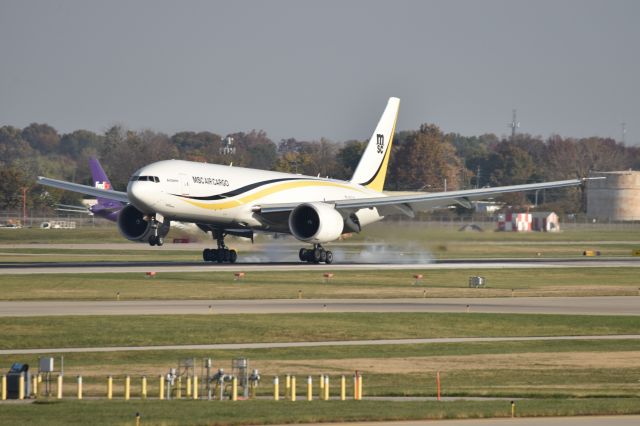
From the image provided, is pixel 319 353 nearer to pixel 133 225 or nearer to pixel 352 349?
pixel 352 349

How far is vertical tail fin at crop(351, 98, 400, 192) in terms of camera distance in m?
81.2

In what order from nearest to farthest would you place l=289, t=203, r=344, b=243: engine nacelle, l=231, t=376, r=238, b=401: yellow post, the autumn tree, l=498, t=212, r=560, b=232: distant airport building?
l=231, t=376, r=238, b=401: yellow post → l=289, t=203, r=344, b=243: engine nacelle → l=498, t=212, r=560, b=232: distant airport building → the autumn tree

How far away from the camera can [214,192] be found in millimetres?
66562

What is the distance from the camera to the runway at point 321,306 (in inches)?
1769

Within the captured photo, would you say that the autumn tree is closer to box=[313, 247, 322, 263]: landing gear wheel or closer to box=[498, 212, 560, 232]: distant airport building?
box=[498, 212, 560, 232]: distant airport building

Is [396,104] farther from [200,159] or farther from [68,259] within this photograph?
[200,159]

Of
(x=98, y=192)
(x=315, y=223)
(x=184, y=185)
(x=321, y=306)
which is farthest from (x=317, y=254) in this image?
(x=321, y=306)

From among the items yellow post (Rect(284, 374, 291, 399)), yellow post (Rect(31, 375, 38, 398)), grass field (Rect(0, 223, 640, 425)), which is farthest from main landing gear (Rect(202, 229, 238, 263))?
yellow post (Rect(31, 375, 38, 398))

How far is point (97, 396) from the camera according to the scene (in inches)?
1091

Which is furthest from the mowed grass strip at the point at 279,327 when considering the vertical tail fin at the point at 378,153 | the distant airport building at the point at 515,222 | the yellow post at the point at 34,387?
the distant airport building at the point at 515,222

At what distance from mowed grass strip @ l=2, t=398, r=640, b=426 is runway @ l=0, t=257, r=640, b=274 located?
36.8m

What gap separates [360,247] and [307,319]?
4862 cm

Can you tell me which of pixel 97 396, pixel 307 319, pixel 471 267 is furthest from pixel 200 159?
pixel 97 396

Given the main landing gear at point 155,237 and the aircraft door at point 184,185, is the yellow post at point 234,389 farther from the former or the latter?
the aircraft door at point 184,185
